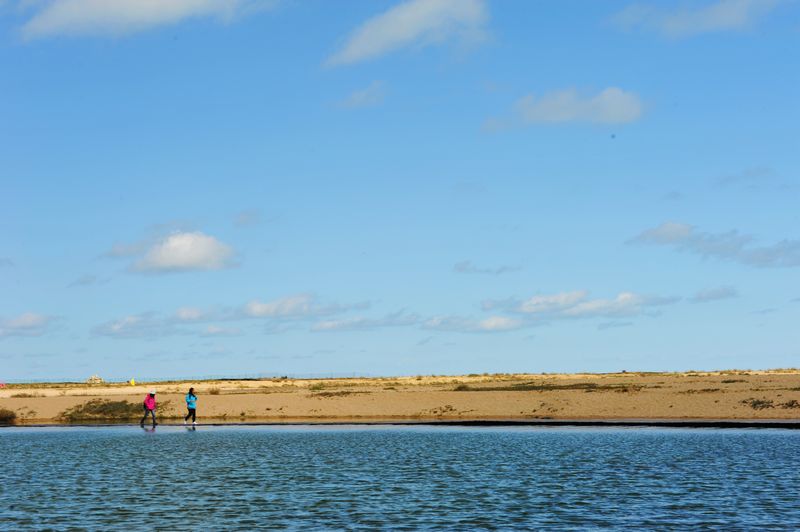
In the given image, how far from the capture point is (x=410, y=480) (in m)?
36.9

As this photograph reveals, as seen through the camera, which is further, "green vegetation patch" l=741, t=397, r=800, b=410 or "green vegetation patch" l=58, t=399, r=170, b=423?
"green vegetation patch" l=58, t=399, r=170, b=423

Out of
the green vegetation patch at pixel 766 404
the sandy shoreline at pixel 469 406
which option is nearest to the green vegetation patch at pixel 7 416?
the sandy shoreline at pixel 469 406

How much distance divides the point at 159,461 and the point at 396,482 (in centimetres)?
→ 1443

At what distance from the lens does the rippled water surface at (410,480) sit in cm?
2803

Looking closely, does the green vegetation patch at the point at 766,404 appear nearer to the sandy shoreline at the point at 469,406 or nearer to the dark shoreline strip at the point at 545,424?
the sandy shoreline at the point at 469,406

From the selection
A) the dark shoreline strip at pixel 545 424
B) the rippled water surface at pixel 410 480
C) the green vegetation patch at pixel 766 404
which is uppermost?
the green vegetation patch at pixel 766 404

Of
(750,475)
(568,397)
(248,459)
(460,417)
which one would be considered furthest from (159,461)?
(568,397)

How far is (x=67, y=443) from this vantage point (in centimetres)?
5606

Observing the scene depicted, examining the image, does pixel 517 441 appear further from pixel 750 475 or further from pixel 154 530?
pixel 154 530

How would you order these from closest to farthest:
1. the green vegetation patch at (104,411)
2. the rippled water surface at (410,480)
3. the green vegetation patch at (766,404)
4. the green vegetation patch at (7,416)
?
1. the rippled water surface at (410,480)
2. the green vegetation patch at (766,404)
3. the green vegetation patch at (7,416)
4. the green vegetation patch at (104,411)

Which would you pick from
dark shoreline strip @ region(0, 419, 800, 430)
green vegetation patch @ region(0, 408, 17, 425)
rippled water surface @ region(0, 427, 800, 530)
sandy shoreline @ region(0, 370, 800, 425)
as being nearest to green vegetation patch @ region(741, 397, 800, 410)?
sandy shoreline @ region(0, 370, 800, 425)

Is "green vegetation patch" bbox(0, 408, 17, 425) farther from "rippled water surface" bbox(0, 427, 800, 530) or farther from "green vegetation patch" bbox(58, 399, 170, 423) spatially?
"rippled water surface" bbox(0, 427, 800, 530)

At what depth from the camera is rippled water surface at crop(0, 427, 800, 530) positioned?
28.0 meters

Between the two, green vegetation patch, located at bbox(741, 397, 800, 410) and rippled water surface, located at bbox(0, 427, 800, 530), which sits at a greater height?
green vegetation patch, located at bbox(741, 397, 800, 410)
